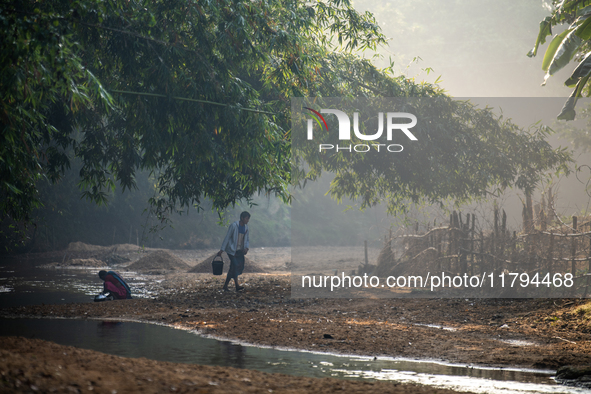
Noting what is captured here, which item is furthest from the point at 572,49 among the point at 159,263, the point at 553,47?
the point at 159,263

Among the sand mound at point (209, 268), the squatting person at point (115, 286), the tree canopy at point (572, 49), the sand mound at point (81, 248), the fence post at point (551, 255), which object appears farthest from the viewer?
the sand mound at point (81, 248)

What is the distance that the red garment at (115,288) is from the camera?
10203 millimetres

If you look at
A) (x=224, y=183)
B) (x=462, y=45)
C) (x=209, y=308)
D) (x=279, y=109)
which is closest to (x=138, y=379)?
(x=209, y=308)

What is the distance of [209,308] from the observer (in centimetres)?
938

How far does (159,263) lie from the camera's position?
19250 mm

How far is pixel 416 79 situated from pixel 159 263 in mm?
18996

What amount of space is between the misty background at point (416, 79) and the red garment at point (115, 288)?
1197cm

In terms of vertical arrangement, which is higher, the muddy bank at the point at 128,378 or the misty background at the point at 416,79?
the misty background at the point at 416,79

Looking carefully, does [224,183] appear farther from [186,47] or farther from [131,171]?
[186,47]

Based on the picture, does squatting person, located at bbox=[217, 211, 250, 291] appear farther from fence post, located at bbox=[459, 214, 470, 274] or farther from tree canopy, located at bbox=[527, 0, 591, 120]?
tree canopy, located at bbox=[527, 0, 591, 120]

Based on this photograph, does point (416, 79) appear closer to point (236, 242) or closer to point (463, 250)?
point (463, 250)

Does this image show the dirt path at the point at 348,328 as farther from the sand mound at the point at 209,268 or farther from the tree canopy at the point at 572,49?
the sand mound at the point at 209,268

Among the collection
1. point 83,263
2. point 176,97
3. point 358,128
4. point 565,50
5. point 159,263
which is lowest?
point 83,263

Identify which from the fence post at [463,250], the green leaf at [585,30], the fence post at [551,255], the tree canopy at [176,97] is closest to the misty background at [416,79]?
the fence post at [463,250]
